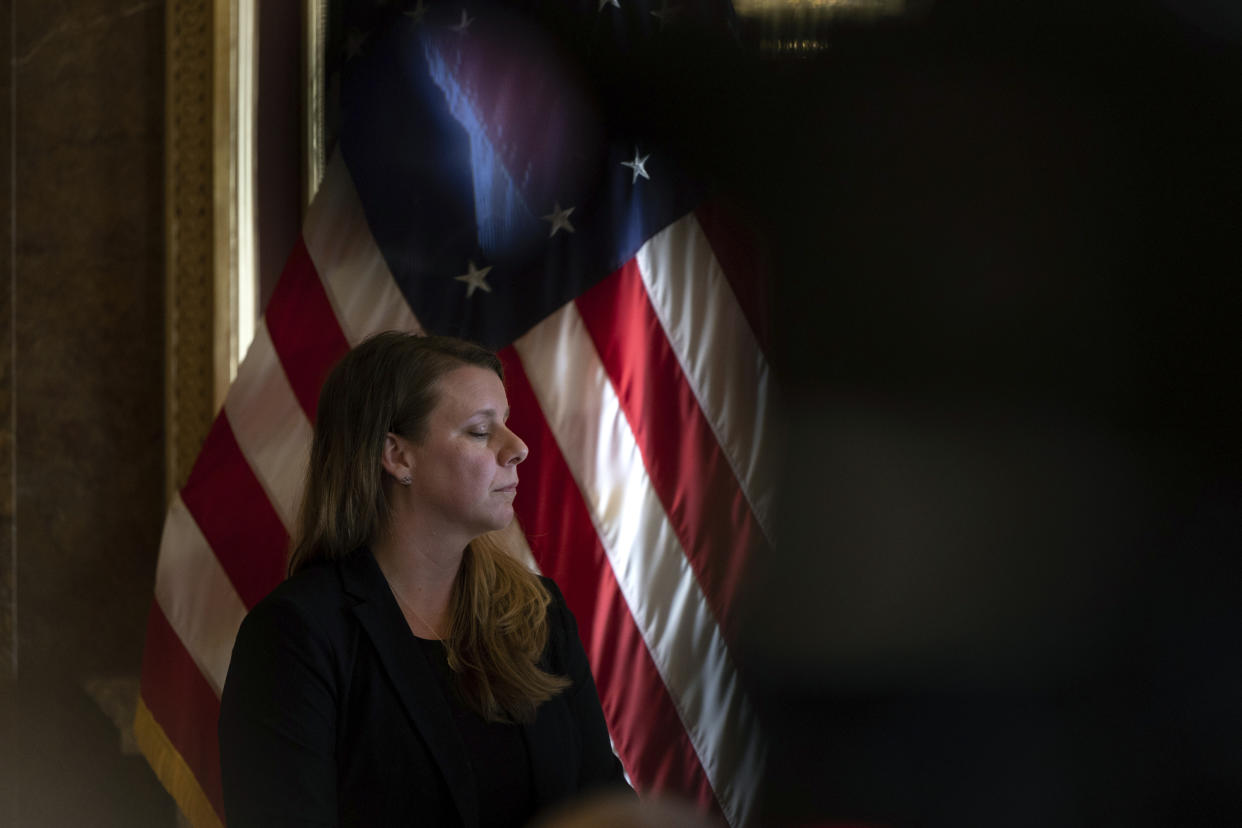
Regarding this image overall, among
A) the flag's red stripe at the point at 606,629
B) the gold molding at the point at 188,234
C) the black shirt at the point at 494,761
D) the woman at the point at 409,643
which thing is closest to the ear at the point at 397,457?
the woman at the point at 409,643

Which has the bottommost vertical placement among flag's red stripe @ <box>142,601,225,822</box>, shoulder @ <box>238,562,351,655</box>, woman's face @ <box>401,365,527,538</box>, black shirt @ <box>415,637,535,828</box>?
flag's red stripe @ <box>142,601,225,822</box>

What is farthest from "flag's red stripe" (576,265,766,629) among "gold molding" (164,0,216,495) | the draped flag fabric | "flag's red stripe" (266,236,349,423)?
"gold molding" (164,0,216,495)

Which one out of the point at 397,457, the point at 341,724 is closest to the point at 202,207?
the point at 397,457

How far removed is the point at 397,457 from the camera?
1653 mm

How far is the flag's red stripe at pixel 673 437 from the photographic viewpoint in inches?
84.9

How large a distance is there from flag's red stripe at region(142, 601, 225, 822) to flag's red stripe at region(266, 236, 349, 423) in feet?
1.69

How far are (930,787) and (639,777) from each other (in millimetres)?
529

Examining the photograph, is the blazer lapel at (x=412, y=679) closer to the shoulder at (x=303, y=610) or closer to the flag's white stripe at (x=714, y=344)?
the shoulder at (x=303, y=610)

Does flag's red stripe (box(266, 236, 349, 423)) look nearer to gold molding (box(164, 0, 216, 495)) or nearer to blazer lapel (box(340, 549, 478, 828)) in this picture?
gold molding (box(164, 0, 216, 495))

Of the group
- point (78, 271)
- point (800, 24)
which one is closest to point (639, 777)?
point (800, 24)

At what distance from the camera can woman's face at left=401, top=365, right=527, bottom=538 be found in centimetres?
163

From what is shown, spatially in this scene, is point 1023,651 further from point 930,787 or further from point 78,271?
point 78,271

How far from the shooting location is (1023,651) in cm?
192

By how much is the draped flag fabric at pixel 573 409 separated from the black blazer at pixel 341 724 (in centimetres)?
60
